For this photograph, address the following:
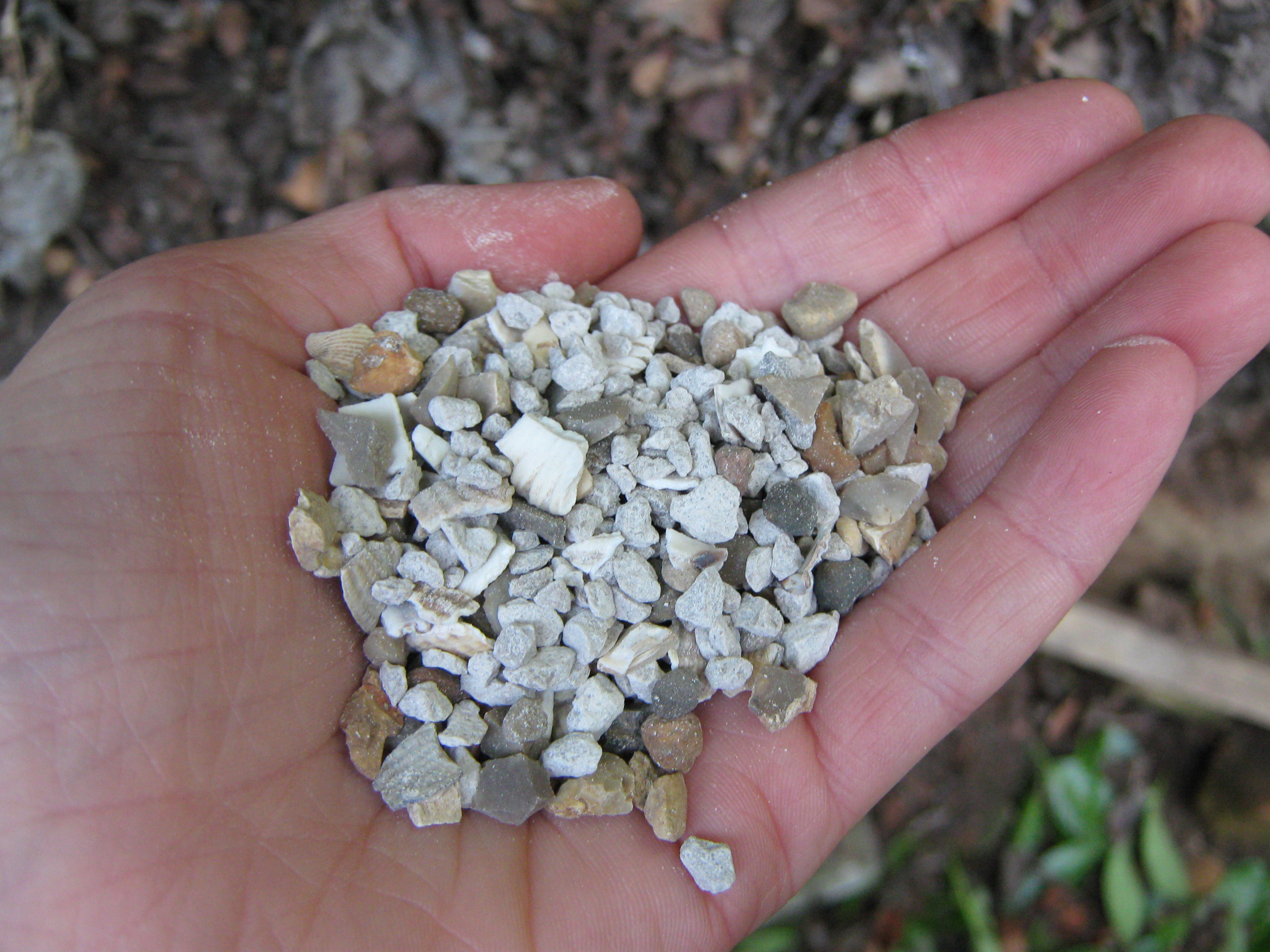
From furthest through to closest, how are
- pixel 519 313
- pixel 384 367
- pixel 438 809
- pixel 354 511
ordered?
1. pixel 519 313
2. pixel 384 367
3. pixel 354 511
4. pixel 438 809

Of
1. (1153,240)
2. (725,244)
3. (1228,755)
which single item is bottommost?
(1228,755)

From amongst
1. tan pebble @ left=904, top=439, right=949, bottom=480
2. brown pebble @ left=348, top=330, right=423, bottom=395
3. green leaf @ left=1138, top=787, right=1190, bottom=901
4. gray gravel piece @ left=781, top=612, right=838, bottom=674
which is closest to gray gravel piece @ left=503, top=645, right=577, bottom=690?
gray gravel piece @ left=781, top=612, right=838, bottom=674

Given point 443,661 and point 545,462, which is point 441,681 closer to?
point 443,661

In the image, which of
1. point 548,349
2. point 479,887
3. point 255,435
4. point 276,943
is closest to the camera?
point 276,943

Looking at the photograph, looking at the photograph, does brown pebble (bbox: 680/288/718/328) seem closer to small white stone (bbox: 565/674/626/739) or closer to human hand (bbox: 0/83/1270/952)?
human hand (bbox: 0/83/1270/952)

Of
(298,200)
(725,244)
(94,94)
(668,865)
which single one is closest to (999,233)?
(725,244)

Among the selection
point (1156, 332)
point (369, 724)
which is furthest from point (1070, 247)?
point (369, 724)

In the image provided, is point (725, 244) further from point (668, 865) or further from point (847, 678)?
point (668, 865)
